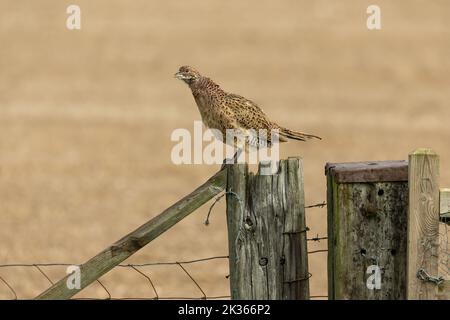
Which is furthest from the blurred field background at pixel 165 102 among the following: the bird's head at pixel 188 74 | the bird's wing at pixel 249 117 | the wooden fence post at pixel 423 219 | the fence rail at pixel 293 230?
the wooden fence post at pixel 423 219

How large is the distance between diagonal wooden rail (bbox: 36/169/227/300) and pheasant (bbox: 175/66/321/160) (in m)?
1.97

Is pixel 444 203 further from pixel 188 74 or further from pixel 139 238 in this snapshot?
pixel 188 74

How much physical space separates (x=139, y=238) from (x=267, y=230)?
56 cm

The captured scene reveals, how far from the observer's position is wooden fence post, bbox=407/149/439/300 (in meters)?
4.82

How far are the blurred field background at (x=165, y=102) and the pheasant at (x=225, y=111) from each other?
3.80m

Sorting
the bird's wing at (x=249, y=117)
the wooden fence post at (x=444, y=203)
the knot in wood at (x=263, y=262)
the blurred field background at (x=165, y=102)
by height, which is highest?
the blurred field background at (x=165, y=102)

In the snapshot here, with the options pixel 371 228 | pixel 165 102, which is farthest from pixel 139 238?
pixel 165 102

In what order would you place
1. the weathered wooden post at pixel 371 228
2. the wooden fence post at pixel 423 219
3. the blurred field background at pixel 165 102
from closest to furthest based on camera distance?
the wooden fence post at pixel 423 219, the weathered wooden post at pixel 371 228, the blurred field background at pixel 165 102

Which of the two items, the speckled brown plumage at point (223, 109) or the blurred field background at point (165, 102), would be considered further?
the blurred field background at point (165, 102)

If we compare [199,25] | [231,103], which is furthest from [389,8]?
[231,103]

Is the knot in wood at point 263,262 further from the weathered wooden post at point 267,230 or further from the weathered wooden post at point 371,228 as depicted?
the weathered wooden post at point 371,228

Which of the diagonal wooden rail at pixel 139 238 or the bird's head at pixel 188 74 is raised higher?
the bird's head at pixel 188 74

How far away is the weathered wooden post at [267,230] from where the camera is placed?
497 cm
